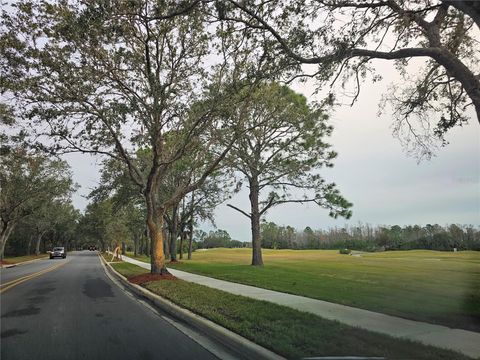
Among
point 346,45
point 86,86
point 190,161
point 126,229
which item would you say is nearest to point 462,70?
point 346,45

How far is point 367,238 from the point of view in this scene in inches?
3723

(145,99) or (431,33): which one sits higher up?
(145,99)

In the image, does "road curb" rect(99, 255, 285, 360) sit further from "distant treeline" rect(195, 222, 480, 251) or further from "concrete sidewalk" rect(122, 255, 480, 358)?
→ "distant treeline" rect(195, 222, 480, 251)

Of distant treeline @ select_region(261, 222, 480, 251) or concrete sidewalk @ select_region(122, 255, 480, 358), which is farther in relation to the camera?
distant treeline @ select_region(261, 222, 480, 251)

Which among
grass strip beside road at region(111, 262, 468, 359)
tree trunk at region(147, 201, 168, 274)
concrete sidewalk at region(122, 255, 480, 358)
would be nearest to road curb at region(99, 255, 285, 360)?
grass strip beside road at region(111, 262, 468, 359)

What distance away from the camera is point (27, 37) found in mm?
16125

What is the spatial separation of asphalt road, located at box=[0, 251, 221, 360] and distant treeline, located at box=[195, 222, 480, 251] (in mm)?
45628

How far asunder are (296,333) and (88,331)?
4.15m

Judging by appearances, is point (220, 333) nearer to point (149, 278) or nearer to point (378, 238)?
point (149, 278)

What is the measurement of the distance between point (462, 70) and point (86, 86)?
13.5 m

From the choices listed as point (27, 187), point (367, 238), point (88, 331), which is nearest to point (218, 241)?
point (367, 238)

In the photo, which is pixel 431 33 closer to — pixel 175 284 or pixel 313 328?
pixel 313 328

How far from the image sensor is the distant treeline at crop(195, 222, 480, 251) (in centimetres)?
6156

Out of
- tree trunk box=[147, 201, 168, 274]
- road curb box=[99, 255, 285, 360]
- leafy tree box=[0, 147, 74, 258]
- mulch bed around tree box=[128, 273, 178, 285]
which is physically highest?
leafy tree box=[0, 147, 74, 258]
